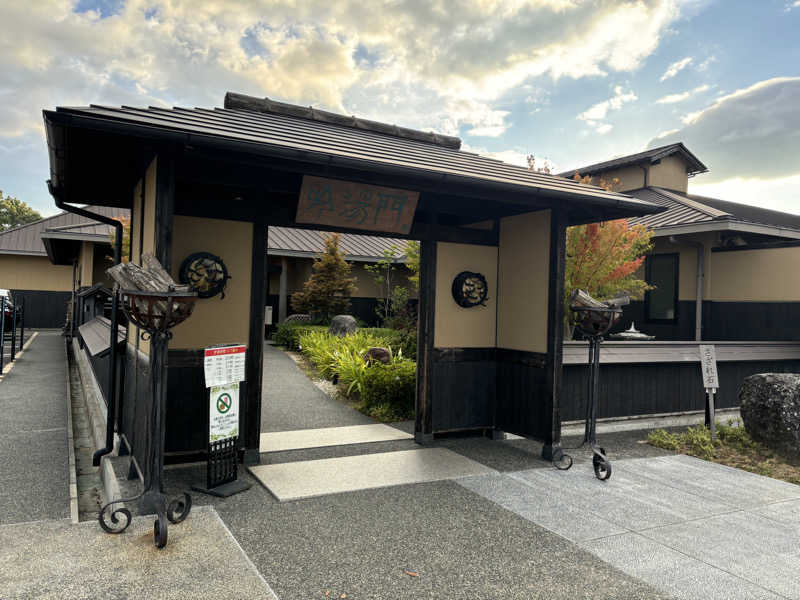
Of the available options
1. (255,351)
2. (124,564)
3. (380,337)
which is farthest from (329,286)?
(124,564)

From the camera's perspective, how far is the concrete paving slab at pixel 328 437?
651cm

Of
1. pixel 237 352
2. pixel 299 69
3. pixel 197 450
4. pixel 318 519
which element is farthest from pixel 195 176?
pixel 299 69

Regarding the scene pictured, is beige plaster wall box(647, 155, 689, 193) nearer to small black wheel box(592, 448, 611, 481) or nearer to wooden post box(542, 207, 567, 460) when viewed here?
wooden post box(542, 207, 567, 460)

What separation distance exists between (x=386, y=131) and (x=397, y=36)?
14.3 ft

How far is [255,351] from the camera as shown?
5586mm

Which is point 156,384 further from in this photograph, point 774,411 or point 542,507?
point 774,411

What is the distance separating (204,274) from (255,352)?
985 millimetres

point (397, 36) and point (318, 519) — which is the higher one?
point (397, 36)

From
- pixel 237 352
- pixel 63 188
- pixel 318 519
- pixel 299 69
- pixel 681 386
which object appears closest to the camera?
pixel 318 519

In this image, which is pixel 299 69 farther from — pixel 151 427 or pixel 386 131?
pixel 151 427

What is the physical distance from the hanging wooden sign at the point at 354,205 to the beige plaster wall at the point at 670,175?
1212cm

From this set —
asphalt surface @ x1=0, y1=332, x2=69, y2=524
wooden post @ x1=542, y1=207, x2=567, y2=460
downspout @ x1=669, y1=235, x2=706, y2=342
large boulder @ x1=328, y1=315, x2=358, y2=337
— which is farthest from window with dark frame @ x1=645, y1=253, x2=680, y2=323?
asphalt surface @ x1=0, y1=332, x2=69, y2=524

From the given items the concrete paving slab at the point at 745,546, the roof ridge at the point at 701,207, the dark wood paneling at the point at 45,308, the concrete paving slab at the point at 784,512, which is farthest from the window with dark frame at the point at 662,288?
the dark wood paneling at the point at 45,308

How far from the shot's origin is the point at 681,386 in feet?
28.1
